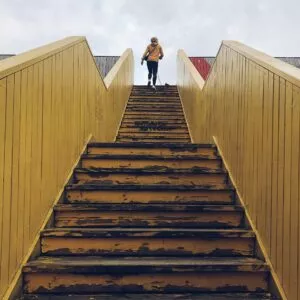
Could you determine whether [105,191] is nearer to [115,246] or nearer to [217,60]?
[115,246]

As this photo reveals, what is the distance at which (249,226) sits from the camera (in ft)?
11.2

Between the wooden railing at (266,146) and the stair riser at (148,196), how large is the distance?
7.9 inches

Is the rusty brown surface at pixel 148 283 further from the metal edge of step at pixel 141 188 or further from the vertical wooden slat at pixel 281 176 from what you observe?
the metal edge of step at pixel 141 188

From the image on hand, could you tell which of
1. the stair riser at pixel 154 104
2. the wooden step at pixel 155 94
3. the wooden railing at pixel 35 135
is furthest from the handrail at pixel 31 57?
the wooden step at pixel 155 94

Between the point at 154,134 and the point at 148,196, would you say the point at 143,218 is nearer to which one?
the point at 148,196

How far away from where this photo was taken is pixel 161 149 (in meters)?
4.84

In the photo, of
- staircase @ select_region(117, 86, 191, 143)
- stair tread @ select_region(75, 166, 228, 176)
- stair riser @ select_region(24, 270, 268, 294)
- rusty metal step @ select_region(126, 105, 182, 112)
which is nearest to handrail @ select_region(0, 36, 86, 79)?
stair tread @ select_region(75, 166, 228, 176)

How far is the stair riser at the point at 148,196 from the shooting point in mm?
3865

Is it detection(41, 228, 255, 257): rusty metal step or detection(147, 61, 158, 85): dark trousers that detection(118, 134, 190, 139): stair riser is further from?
detection(41, 228, 255, 257): rusty metal step

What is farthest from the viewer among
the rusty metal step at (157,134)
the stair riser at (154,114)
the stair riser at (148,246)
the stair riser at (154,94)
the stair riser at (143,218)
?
the stair riser at (154,94)

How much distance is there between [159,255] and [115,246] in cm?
28

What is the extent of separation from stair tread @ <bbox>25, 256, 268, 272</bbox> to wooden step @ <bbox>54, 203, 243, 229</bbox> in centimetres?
43

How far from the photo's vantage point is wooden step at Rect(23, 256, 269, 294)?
2.83 meters

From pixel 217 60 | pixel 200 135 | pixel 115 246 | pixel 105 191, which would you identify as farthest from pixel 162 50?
pixel 115 246
